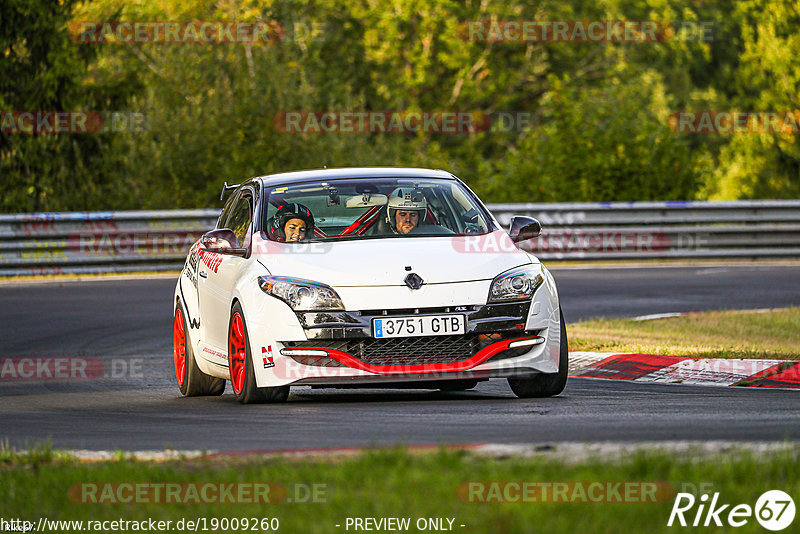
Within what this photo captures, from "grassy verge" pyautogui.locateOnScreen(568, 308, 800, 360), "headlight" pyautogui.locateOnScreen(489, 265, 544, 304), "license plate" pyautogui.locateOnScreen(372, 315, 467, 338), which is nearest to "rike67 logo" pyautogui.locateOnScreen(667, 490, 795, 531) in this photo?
"license plate" pyautogui.locateOnScreen(372, 315, 467, 338)

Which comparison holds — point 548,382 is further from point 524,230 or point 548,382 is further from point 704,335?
point 704,335

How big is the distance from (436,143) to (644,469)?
4336 centimetres

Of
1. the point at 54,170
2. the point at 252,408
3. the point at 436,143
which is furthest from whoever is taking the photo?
the point at 436,143

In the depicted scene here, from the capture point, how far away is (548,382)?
9.42 metres

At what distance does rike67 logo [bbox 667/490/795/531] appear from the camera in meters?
4.67

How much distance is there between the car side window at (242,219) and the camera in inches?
400

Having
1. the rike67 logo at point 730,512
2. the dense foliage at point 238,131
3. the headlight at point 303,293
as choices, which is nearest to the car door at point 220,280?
the headlight at point 303,293

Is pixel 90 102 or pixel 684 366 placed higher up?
pixel 90 102

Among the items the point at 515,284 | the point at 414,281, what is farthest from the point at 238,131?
the point at 414,281

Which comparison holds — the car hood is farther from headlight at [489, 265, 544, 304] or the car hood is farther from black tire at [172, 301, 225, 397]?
black tire at [172, 301, 225, 397]

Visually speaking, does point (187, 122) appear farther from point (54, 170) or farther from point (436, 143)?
point (436, 143)

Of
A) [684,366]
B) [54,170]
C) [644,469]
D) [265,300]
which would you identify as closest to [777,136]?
[54,170]

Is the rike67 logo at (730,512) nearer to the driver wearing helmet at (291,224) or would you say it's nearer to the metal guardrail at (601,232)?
the driver wearing helmet at (291,224)

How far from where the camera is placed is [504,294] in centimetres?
902
